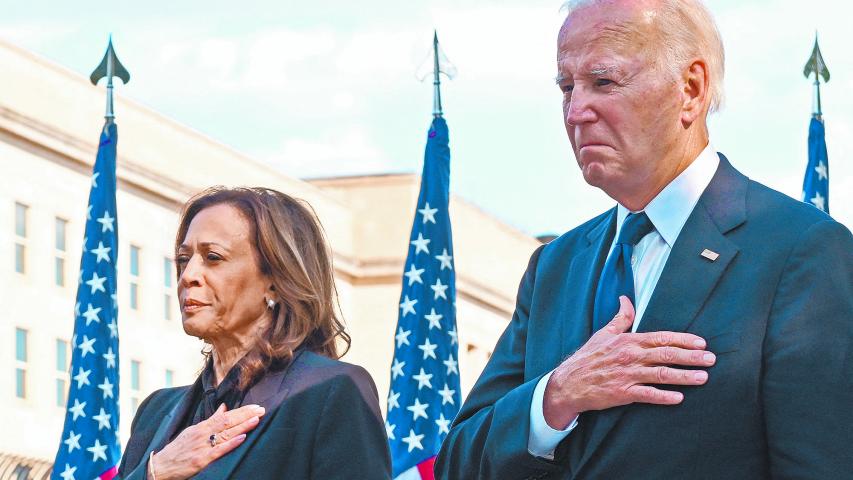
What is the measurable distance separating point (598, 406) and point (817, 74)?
34.8 ft

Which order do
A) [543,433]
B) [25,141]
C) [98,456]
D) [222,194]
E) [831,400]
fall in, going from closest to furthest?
1. [831,400]
2. [543,433]
3. [222,194]
4. [98,456]
5. [25,141]

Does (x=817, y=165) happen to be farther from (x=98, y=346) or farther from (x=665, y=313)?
(x=665, y=313)

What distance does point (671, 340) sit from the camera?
129 inches

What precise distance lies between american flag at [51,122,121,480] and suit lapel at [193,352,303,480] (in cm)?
811

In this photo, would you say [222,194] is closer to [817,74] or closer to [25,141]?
[817,74]

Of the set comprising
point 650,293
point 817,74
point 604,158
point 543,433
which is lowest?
point 543,433

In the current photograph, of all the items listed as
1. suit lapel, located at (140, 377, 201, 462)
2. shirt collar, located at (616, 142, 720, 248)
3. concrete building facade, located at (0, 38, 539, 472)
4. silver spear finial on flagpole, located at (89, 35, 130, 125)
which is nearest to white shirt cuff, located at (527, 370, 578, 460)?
shirt collar, located at (616, 142, 720, 248)

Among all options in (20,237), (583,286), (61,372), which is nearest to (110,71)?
(583,286)

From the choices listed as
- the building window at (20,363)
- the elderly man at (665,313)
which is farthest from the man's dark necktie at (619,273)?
the building window at (20,363)

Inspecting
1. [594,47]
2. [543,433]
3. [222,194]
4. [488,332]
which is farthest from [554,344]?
[488,332]

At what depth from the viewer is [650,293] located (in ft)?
11.3

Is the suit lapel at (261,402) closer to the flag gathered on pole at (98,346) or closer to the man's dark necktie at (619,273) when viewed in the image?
the man's dark necktie at (619,273)

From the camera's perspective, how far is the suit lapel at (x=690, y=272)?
334cm

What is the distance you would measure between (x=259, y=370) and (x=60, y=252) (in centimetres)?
3505
